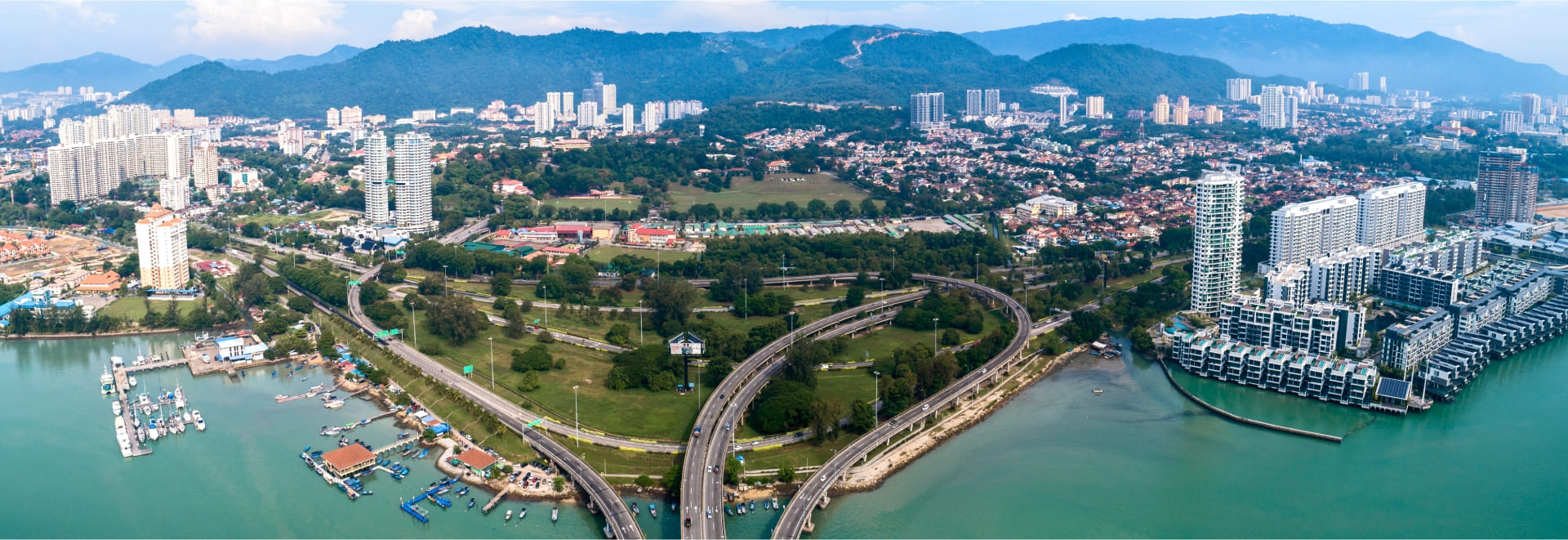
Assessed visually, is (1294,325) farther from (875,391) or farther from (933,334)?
(875,391)

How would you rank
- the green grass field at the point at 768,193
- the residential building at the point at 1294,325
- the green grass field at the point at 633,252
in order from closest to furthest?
the residential building at the point at 1294,325 < the green grass field at the point at 633,252 < the green grass field at the point at 768,193

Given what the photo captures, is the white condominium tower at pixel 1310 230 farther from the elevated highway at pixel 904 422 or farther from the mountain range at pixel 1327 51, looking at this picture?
the mountain range at pixel 1327 51

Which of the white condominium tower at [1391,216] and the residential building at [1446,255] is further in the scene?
the white condominium tower at [1391,216]

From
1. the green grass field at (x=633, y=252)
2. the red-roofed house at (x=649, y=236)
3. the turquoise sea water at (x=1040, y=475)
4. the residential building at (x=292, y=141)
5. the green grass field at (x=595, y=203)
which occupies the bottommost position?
the turquoise sea water at (x=1040, y=475)

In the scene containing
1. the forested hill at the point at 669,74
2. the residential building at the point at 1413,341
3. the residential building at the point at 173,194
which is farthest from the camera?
the forested hill at the point at 669,74

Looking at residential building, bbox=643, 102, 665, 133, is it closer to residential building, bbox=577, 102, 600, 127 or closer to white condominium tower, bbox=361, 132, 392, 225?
residential building, bbox=577, 102, 600, 127

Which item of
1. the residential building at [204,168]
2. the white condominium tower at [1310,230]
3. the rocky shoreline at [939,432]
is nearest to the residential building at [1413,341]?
the white condominium tower at [1310,230]

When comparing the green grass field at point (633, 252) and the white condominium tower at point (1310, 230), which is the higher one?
the white condominium tower at point (1310, 230)
